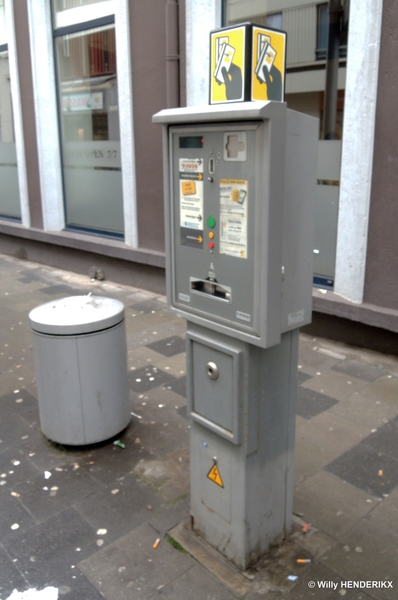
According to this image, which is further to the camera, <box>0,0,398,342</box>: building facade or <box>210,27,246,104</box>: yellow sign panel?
<box>0,0,398,342</box>: building facade

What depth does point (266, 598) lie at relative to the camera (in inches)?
102

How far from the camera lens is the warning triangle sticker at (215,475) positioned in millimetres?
2742

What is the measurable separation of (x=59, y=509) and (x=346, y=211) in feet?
12.3

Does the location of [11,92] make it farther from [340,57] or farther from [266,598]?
[266,598]

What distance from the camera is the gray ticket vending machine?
7.27ft

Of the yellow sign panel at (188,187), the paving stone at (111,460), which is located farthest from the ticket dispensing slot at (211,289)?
the paving stone at (111,460)

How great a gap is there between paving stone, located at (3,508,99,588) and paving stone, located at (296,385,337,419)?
1969 millimetres

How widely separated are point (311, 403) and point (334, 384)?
44cm

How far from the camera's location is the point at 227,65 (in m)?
2.28

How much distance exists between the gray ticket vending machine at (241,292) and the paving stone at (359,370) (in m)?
2.33

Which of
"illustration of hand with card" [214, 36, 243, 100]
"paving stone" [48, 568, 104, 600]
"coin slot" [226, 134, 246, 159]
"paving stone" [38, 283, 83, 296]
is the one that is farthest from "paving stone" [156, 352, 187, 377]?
"illustration of hand with card" [214, 36, 243, 100]

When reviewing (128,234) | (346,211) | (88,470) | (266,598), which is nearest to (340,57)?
(346,211)

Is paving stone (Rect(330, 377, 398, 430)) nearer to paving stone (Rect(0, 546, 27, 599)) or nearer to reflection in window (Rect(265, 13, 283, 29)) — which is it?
paving stone (Rect(0, 546, 27, 599))

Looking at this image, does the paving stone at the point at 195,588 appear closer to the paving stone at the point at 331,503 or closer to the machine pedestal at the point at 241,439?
the machine pedestal at the point at 241,439
